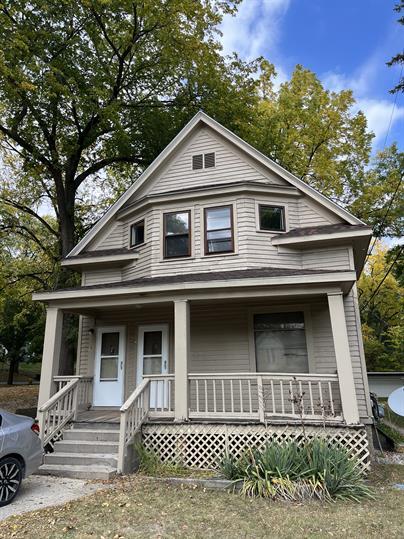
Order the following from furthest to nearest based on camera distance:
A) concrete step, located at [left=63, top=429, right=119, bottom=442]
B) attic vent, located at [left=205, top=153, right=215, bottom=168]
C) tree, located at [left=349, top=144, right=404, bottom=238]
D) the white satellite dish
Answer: tree, located at [left=349, top=144, right=404, bottom=238]
attic vent, located at [left=205, top=153, right=215, bottom=168]
the white satellite dish
concrete step, located at [left=63, top=429, right=119, bottom=442]

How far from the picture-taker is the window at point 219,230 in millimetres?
10016

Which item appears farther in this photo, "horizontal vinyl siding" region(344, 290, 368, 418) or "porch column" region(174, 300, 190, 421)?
"horizontal vinyl siding" region(344, 290, 368, 418)

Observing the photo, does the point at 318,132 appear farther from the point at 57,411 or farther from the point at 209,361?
the point at 57,411

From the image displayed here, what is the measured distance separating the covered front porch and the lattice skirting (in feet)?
0.47

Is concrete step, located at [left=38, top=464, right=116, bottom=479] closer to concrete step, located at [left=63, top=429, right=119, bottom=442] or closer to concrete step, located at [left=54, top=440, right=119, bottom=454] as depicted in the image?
concrete step, located at [left=54, top=440, right=119, bottom=454]

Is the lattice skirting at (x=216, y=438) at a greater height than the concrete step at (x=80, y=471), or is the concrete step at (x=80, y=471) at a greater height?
the lattice skirting at (x=216, y=438)

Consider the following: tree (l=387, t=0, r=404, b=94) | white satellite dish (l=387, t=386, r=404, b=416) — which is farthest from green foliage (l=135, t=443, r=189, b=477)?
tree (l=387, t=0, r=404, b=94)

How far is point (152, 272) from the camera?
1024 cm

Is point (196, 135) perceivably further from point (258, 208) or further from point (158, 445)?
point (158, 445)

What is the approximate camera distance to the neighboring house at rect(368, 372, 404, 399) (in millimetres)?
17531

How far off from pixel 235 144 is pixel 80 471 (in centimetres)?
884

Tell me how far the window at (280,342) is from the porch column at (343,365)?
6.90 feet

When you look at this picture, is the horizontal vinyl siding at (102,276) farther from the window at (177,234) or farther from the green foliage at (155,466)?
the green foliage at (155,466)

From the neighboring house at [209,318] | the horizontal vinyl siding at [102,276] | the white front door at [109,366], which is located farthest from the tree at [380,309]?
the white front door at [109,366]
